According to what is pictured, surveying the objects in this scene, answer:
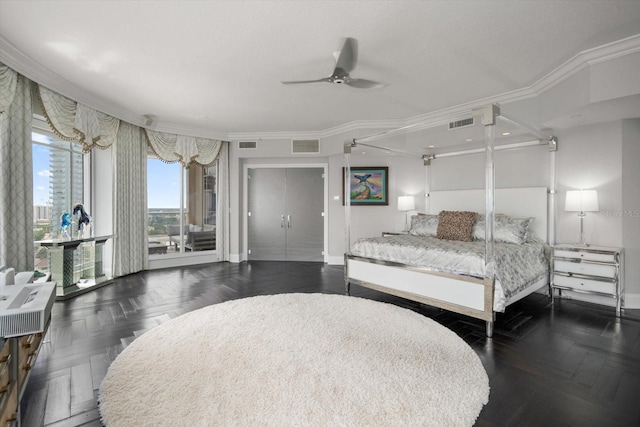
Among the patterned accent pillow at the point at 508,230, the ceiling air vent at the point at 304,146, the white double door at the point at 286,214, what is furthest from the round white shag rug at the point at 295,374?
the ceiling air vent at the point at 304,146

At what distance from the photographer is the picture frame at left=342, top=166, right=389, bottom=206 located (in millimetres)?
6121

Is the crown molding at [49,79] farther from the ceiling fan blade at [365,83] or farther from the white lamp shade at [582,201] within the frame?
the white lamp shade at [582,201]

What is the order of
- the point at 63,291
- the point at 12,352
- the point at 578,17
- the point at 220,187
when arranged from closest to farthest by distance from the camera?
the point at 12,352, the point at 578,17, the point at 63,291, the point at 220,187

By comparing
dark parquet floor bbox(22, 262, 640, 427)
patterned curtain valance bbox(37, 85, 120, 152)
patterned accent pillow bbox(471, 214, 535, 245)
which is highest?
patterned curtain valance bbox(37, 85, 120, 152)

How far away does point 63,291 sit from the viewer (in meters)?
3.97

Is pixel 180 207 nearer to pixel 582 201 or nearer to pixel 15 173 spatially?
pixel 15 173

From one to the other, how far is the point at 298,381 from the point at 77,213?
4.34 meters

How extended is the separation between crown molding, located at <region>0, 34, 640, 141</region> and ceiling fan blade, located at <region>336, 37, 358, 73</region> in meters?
1.04

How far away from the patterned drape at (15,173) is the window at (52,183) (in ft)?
2.39

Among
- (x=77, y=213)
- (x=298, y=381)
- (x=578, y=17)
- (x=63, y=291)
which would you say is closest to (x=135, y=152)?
(x=77, y=213)

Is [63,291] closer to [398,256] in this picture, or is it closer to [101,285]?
[101,285]

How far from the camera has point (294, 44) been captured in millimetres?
3021

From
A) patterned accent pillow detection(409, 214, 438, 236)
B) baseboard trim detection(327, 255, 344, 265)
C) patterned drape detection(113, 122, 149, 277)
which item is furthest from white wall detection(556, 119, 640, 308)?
patterned drape detection(113, 122, 149, 277)

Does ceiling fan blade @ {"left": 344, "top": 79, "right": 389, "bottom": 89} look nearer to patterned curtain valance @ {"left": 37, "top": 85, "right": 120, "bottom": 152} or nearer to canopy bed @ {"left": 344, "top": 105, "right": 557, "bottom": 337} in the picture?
canopy bed @ {"left": 344, "top": 105, "right": 557, "bottom": 337}
